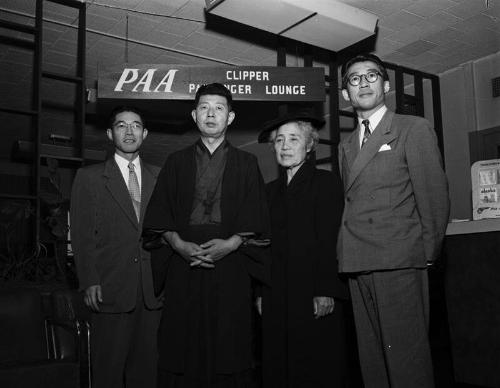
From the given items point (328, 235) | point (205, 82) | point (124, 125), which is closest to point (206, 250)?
point (328, 235)

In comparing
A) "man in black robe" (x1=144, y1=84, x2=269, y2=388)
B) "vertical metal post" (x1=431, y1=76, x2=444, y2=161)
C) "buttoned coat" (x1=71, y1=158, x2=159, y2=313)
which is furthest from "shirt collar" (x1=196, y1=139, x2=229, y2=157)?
"vertical metal post" (x1=431, y1=76, x2=444, y2=161)

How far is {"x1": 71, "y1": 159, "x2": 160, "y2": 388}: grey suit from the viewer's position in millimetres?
2348

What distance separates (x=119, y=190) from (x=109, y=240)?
24 cm

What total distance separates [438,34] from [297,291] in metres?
4.08

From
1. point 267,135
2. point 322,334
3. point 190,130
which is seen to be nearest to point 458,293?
point 322,334

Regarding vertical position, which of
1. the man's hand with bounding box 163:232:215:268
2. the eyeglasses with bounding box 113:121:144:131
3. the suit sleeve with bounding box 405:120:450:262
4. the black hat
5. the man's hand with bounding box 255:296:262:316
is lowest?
the man's hand with bounding box 255:296:262:316

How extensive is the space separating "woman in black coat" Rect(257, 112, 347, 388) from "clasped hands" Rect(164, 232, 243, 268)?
0.35 m

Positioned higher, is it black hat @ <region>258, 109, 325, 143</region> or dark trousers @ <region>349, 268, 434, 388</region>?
black hat @ <region>258, 109, 325, 143</region>

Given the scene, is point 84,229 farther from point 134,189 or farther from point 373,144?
point 373,144

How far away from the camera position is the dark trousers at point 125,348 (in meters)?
2.34

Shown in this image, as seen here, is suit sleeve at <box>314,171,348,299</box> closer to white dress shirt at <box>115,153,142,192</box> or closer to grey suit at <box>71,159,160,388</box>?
grey suit at <box>71,159,160,388</box>

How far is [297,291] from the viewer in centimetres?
226

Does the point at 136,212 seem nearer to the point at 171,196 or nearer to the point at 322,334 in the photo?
the point at 171,196

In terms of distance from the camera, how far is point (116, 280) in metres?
2.36
